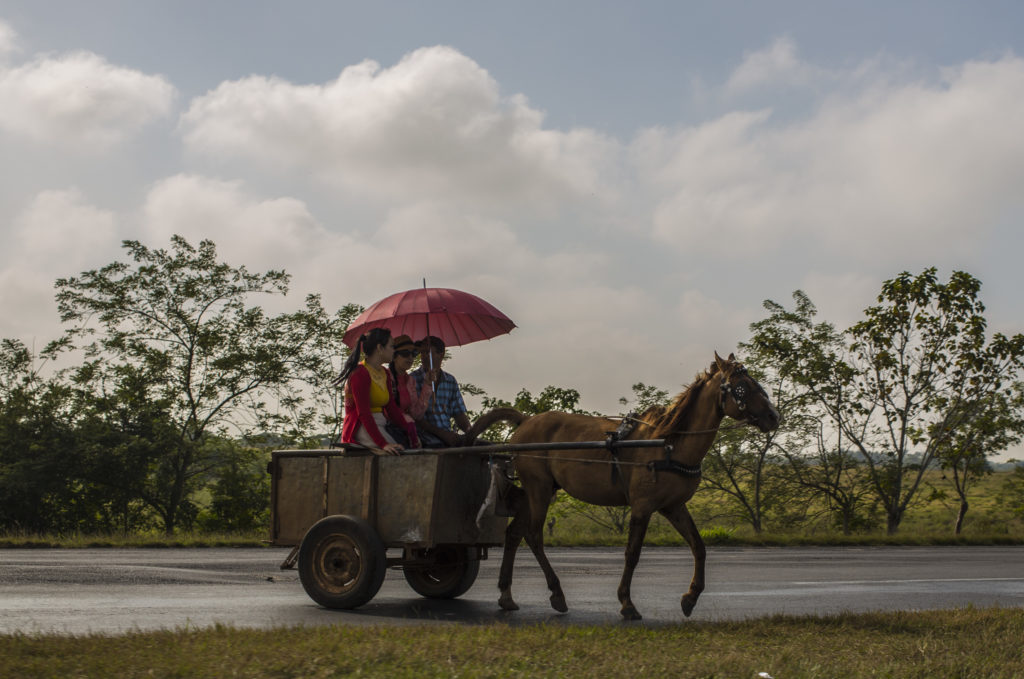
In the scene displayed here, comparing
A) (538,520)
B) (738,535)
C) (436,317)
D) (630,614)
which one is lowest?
(738,535)

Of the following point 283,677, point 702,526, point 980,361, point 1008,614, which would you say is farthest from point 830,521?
point 283,677

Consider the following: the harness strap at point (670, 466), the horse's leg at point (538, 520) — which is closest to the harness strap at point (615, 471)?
the harness strap at point (670, 466)

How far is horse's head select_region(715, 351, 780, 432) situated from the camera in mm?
8625

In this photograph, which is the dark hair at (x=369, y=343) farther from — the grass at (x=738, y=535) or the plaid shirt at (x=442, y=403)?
the grass at (x=738, y=535)

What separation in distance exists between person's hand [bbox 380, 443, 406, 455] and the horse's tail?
31.4 inches

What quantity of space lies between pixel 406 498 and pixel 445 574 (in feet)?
5.12

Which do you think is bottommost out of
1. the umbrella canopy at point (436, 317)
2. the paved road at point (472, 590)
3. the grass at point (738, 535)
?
the grass at point (738, 535)

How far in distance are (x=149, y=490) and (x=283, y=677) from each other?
23953mm

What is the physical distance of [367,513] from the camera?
9117 mm

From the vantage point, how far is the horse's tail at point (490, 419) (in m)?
9.55

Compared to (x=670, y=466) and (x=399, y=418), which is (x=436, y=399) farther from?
(x=670, y=466)

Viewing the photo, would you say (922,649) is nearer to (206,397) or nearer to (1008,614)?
(1008,614)

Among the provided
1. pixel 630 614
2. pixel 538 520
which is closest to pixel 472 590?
pixel 538 520

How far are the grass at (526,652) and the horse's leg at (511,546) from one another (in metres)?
1.53
